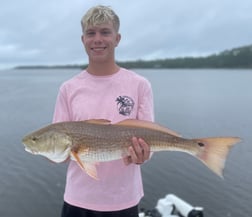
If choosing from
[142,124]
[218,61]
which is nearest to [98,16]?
[142,124]

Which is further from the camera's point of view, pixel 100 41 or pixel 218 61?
pixel 218 61

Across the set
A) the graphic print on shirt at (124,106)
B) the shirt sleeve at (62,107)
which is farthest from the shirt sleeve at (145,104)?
the shirt sleeve at (62,107)

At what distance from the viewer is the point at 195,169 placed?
1506 centimetres

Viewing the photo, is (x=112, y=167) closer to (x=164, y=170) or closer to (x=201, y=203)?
(x=201, y=203)

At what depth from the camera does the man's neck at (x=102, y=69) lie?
3.66 m

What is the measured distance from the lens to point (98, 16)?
354cm

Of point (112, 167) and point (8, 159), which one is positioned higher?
point (112, 167)

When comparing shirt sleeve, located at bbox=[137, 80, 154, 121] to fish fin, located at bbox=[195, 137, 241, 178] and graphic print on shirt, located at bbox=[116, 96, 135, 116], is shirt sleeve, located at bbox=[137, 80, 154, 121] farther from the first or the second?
fish fin, located at bbox=[195, 137, 241, 178]

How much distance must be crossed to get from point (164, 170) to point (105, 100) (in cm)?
1172

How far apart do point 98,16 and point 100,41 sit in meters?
0.22

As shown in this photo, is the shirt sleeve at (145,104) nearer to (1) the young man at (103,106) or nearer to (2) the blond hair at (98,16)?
(1) the young man at (103,106)

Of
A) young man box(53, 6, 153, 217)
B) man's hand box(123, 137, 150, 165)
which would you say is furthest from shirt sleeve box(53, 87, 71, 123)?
man's hand box(123, 137, 150, 165)

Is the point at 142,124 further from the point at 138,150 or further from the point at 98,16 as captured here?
the point at 98,16

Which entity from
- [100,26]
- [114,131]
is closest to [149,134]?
[114,131]
